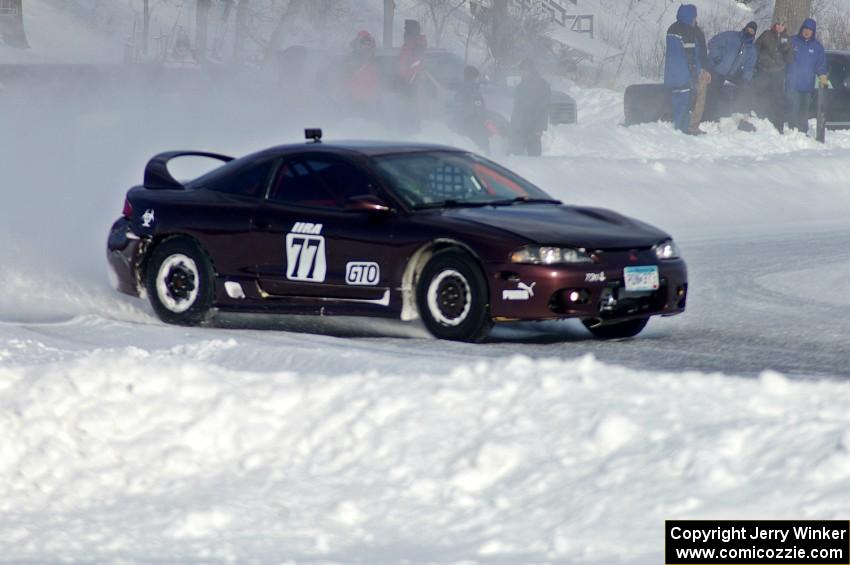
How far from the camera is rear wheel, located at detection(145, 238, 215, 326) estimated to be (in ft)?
35.7

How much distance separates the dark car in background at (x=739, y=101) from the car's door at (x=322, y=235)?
17.7 meters

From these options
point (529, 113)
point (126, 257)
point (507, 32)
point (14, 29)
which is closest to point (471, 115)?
point (529, 113)

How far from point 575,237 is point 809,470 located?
3.78 metres

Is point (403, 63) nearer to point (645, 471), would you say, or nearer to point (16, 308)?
point (16, 308)

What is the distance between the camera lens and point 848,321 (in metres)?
10.9

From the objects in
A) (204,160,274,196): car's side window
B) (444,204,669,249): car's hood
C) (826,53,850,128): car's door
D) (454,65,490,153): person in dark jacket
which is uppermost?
(826,53,850,128): car's door

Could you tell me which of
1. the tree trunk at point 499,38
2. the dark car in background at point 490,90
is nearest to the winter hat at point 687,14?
the dark car in background at point 490,90

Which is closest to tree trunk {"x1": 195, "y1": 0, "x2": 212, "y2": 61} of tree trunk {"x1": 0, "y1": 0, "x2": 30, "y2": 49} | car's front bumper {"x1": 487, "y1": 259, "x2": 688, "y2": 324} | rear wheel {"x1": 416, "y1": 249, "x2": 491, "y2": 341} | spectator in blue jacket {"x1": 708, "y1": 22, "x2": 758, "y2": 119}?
tree trunk {"x1": 0, "y1": 0, "x2": 30, "y2": 49}

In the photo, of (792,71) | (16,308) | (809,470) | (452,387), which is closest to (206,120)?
(792,71)

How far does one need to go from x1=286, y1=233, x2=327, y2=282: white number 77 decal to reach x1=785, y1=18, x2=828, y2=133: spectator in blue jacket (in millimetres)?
17363

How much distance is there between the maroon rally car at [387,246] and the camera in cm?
959

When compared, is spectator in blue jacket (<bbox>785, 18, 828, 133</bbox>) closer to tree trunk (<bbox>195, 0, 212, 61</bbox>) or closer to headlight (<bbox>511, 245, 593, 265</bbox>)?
headlight (<bbox>511, 245, 593, 265</bbox>)

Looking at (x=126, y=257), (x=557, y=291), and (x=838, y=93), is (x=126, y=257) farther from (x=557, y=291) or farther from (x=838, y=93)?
A: (x=838, y=93)

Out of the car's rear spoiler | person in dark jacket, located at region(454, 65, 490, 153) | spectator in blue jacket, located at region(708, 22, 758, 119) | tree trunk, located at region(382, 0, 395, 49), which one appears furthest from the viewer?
tree trunk, located at region(382, 0, 395, 49)
